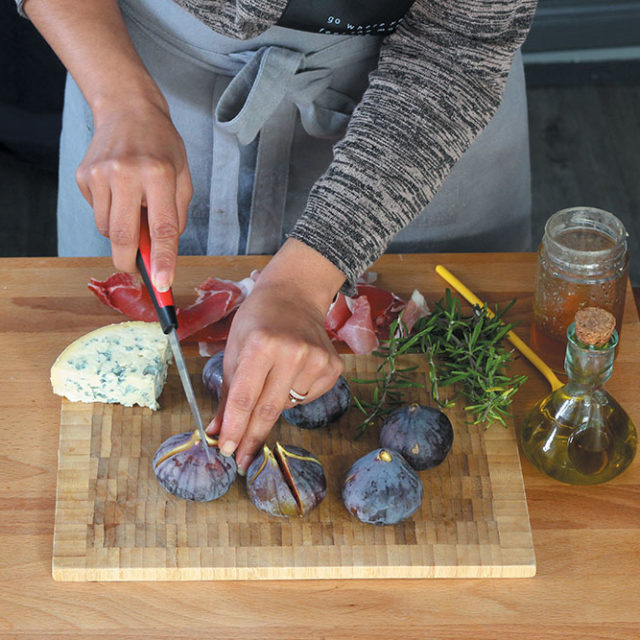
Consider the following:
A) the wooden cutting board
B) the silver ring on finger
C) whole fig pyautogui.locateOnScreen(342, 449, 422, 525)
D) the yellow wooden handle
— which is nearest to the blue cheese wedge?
the wooden cutting board

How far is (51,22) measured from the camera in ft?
4.25

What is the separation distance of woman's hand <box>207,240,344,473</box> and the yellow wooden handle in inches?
10.0

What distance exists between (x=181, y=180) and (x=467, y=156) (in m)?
0.55

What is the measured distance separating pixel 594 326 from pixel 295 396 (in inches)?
14.3

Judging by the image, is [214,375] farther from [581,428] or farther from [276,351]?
[581,428]

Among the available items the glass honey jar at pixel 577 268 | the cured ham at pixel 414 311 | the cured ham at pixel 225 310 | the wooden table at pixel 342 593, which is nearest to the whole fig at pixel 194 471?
the wooden table at pixel 342 593

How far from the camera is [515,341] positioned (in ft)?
4.34

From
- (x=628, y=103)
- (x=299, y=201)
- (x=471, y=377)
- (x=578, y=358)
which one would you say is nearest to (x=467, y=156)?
(x=299, y=201)

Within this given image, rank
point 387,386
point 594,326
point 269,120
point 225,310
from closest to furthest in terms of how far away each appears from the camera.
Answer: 1. point 594,326
2. point 387,386
3. point 225,310
4. point 269,120

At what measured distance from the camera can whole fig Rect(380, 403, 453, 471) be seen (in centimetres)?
111

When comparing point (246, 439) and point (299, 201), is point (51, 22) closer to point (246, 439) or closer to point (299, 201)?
point (299, 201)

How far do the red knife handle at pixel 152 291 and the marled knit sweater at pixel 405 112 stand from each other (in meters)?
0.19

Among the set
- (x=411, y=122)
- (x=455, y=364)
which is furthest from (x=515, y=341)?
(x=411, y=122)

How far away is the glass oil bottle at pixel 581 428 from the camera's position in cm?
107
